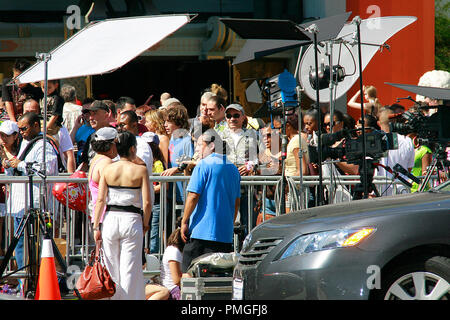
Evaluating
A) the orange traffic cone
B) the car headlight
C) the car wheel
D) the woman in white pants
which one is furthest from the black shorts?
the car wheel

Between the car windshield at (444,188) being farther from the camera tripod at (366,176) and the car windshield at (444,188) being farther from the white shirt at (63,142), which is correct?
the white shirt at (63,142)

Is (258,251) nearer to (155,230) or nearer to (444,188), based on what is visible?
(444,188)

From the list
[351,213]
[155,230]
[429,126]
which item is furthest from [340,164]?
[351,213]

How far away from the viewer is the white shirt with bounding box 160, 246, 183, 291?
9.29m

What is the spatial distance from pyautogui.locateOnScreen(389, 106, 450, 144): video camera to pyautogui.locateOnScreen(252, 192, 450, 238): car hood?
238cm

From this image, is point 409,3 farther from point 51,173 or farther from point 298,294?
point 298,294

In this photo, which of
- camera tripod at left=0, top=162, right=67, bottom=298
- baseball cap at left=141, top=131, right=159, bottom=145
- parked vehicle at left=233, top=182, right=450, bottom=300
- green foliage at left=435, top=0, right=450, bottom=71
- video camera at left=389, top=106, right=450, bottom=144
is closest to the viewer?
parked vehicle at left=233, top=182, right=450, bottom=300

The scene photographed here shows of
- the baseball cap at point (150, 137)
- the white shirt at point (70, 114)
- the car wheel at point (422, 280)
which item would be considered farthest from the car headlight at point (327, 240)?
the white shirt at point (70, 114)

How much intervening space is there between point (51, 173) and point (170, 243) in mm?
1965

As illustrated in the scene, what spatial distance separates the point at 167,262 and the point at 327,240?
341cm

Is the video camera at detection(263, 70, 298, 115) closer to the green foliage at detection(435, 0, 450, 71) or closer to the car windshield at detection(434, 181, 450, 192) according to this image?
the car windshield at detection(434, 181, 450, 192)

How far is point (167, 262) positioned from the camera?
937 cm

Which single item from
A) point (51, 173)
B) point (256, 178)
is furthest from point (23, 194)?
point (256, 178)

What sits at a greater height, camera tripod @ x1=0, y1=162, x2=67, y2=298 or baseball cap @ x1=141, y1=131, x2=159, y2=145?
baseball cap @ x1=141, y1=131, x2=159, y2=145
